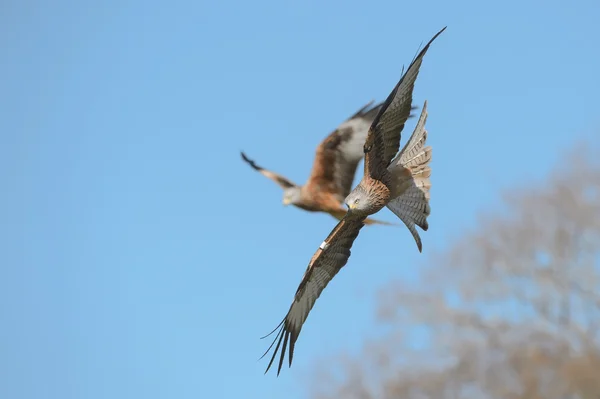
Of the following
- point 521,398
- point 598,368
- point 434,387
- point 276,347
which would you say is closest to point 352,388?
point 434,387

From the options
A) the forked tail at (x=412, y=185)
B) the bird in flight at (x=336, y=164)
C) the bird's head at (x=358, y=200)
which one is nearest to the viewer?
the bird's head at (x=358, y=200)

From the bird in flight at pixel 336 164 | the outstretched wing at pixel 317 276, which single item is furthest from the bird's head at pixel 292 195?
the outstretched wing at pixel 317 276

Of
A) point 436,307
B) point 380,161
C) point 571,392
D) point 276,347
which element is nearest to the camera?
point 380,161

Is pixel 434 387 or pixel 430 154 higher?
pixel 434 387

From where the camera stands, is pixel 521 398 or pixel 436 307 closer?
pixel 521 398

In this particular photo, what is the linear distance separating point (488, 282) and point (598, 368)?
295cm

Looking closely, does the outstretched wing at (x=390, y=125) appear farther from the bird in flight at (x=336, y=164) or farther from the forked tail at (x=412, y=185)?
the bird in flight at (x=336, y=164)

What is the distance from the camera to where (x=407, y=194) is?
7.85 m

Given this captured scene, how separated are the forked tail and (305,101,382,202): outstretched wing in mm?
5209

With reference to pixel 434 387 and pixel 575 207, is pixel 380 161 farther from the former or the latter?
pixel 575 207

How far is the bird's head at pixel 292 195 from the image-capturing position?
43.9 ft

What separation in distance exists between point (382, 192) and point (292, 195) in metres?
5.86

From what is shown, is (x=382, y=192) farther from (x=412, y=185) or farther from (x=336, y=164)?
(x=336, y=164)

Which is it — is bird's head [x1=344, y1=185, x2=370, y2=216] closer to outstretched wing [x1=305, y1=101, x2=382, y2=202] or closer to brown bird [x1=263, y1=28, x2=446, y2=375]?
brown bird [x1=263, y1=28, x2=446, y2=375]
